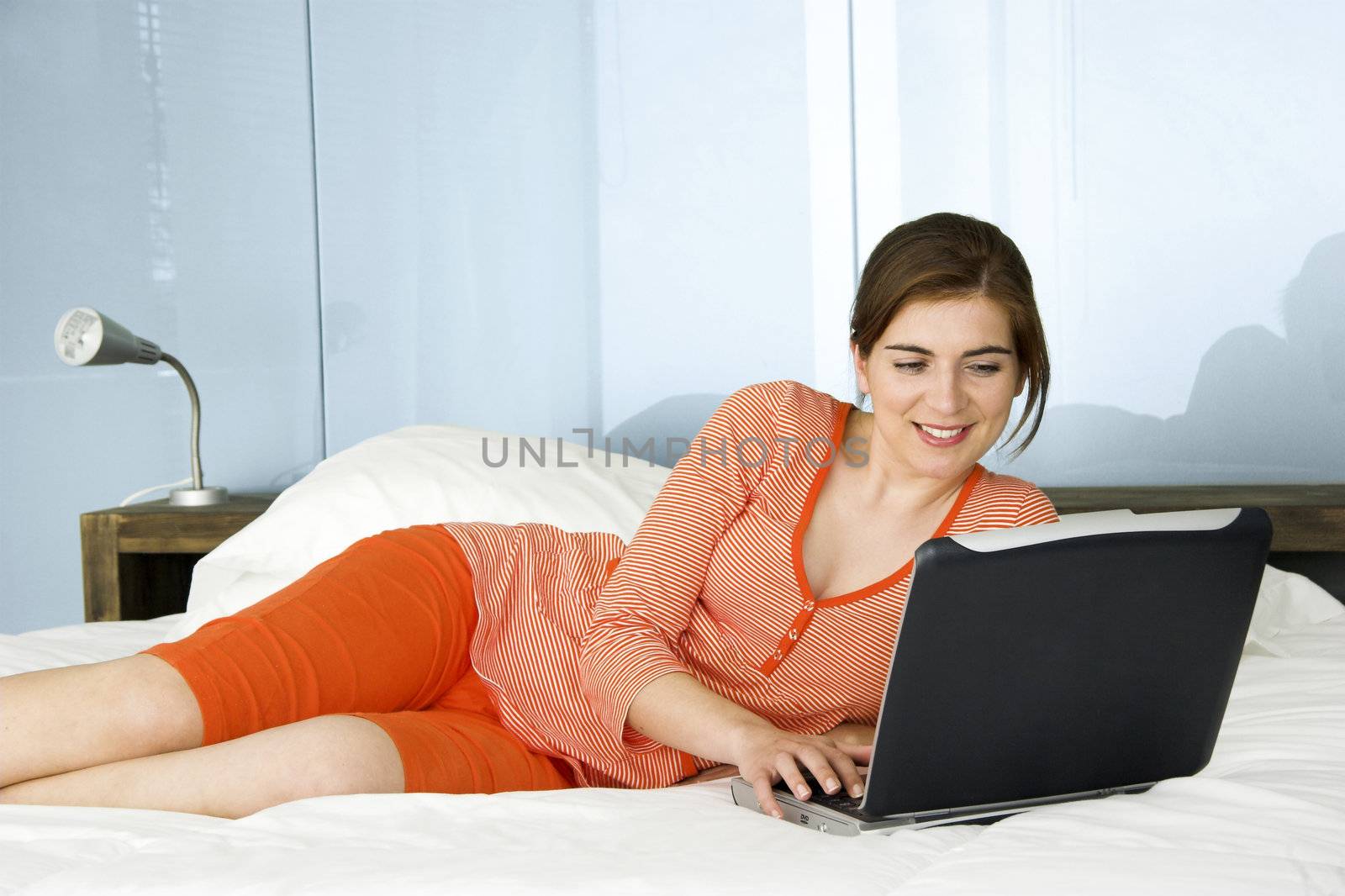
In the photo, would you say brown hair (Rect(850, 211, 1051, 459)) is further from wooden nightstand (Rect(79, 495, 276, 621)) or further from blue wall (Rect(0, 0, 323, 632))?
blue wall (Rect(0, 0, 323, 632))

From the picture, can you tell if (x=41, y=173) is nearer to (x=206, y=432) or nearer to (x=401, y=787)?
(x=206, y=432)

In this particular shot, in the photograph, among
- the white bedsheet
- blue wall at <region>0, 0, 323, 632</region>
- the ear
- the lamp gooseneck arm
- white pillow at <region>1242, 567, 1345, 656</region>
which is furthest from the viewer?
blue wall at <region>0, 0, 323, 632</region>

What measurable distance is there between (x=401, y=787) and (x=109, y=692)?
0.97ft

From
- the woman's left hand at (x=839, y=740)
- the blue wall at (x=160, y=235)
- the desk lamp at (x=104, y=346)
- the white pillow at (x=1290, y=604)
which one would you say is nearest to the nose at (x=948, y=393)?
the woman's left hand at (x=839, y=740)

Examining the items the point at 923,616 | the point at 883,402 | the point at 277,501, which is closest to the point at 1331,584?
the point at 883,402

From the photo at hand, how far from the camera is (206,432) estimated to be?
9.27 feet

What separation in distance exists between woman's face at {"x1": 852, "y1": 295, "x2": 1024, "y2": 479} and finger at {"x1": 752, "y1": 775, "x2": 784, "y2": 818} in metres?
0.43

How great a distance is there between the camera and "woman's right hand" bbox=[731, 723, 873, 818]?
107 cm

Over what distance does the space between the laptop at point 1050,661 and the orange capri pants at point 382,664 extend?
0.39 m

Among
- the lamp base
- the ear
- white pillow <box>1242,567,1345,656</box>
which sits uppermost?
the ear

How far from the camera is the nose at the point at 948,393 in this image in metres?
1.32

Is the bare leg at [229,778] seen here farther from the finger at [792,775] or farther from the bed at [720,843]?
the finger at [792,775]

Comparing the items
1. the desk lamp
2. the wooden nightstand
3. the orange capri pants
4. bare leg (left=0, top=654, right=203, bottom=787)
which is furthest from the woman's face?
the desk lamp

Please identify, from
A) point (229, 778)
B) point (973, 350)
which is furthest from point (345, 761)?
point (973, 350)
